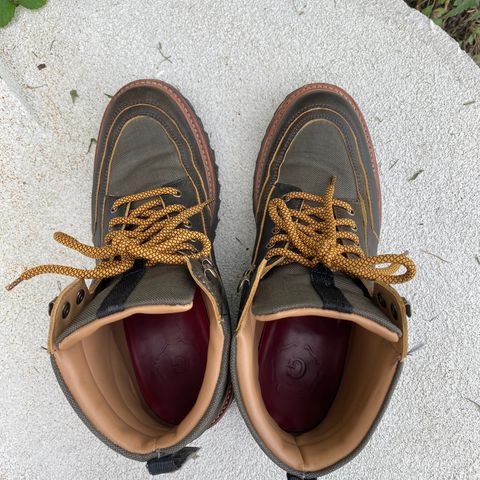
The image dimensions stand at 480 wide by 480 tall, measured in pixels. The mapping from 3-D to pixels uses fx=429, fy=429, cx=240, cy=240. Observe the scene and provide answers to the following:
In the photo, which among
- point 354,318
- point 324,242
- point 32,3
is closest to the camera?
point 354,318

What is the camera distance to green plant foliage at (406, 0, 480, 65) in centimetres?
98

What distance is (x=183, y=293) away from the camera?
63 centimetres

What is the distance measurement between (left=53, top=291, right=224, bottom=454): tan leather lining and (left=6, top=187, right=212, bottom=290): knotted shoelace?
10cm

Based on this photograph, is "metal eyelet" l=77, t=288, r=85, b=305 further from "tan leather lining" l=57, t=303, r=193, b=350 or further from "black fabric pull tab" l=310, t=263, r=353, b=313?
"black fabric pull tab" l=310, t=263, r=353, b=313

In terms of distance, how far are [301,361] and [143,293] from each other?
32 centimetres

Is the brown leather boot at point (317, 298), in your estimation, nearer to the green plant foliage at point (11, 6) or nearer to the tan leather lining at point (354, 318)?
the tan leather lining at point (354, 318)

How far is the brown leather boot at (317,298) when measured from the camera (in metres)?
0.62

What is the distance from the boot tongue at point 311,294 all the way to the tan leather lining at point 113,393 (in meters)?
0.09

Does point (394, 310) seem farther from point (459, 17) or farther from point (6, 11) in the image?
point (6, 11)

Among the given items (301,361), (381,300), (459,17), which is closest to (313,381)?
(301,361)

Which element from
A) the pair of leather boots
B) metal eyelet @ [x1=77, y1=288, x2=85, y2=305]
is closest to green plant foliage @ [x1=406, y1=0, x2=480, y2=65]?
the pair of leather boots

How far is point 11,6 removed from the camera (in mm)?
943

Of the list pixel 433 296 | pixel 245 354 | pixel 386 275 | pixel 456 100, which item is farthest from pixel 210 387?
pixel 456 100

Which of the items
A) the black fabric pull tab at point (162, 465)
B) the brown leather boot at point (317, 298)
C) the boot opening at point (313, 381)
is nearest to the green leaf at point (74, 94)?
the brown leather boot at point (317, 298)
